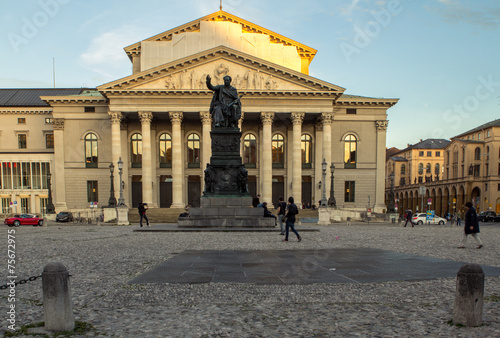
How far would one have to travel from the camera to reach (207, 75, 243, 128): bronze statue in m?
20.5

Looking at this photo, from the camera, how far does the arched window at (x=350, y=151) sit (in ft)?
180

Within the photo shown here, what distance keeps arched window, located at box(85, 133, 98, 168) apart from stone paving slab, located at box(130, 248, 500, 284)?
4460 centimetres

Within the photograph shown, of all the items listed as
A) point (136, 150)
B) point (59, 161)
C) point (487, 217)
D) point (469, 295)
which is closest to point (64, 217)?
point (59, 161)

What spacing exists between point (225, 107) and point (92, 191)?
3886cm

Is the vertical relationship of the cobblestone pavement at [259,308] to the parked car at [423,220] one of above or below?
above

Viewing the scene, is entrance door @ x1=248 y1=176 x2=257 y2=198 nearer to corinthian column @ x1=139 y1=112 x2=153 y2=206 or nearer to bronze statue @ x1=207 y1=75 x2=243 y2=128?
corinthian column @ x1=139 y1=112 x2=153 y2=206

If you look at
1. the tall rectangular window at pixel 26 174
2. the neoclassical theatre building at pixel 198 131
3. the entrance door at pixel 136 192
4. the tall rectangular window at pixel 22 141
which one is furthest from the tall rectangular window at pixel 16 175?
the entrance door at pixel 136 192

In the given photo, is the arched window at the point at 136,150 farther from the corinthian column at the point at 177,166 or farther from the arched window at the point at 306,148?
the arched window at the point at 306,148

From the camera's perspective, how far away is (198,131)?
5366cm

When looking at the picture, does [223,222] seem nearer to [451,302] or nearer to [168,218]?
[451,302]

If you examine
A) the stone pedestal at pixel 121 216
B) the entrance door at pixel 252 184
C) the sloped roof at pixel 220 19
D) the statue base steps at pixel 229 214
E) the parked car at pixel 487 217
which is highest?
the sloped roof at pixel 220 19

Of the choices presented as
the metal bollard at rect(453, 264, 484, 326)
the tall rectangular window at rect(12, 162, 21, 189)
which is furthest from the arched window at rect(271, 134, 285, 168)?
the metal bollard at rect(453, 264, 484, 326)

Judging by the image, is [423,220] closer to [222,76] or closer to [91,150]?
[222,76]

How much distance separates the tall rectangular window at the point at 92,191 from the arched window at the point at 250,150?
20.2 meters
